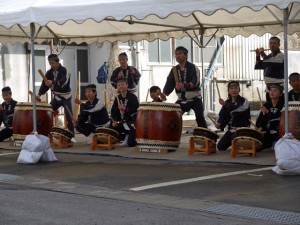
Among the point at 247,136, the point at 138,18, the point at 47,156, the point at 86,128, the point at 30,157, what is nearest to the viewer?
the point at 138,18

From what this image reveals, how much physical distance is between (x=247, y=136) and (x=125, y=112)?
118 inches

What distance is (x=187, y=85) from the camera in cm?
1293

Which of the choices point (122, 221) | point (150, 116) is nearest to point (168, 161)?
point (150, 116)

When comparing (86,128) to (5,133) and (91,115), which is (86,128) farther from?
(5,133)

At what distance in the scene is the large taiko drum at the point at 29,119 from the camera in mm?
13844

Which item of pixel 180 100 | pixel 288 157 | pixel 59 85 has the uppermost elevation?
pixel 59 85

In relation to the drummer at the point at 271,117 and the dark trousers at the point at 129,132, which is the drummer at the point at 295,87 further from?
the dark trousers at the point at 129,132

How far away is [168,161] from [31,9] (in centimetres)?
322

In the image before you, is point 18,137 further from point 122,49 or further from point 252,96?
point 252,96

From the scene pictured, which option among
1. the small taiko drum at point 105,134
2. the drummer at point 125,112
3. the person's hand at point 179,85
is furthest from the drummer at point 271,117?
the small taiko drum at point 105,134

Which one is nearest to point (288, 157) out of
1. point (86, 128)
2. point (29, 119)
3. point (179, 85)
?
point (179, 85)

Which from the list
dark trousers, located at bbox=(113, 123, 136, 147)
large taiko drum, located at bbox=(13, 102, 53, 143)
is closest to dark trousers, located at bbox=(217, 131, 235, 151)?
dark trousers, located at bbox=(113, 123, 136, 147)

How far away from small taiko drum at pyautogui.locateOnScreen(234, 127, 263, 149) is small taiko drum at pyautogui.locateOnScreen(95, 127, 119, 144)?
2768 millimetres

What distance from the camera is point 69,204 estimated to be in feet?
26.1
